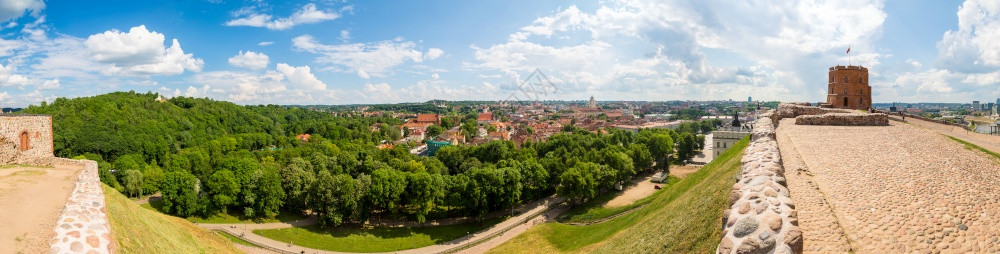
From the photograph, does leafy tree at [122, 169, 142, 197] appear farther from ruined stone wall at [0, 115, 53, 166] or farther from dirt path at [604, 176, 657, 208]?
dirt path at [604, 176, 657, 208]

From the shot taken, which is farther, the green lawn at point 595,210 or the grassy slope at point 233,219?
the grassy slope at point 233,219

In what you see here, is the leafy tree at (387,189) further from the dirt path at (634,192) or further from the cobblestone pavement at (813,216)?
the cobblestone pavement at (813,216)

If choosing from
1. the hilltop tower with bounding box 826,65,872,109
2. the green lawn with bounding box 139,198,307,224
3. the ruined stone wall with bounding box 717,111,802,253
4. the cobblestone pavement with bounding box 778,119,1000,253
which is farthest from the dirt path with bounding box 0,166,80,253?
the hilltop tower with bounding box 826,65,872,109

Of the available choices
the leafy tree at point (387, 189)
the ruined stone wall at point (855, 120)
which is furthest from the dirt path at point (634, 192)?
the ruined stone wall at point (855, 120)

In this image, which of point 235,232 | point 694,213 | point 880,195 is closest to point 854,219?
point 880,195

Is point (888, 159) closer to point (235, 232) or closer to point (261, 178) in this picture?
point (235, 232)

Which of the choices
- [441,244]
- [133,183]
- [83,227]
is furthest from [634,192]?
[133,183]
